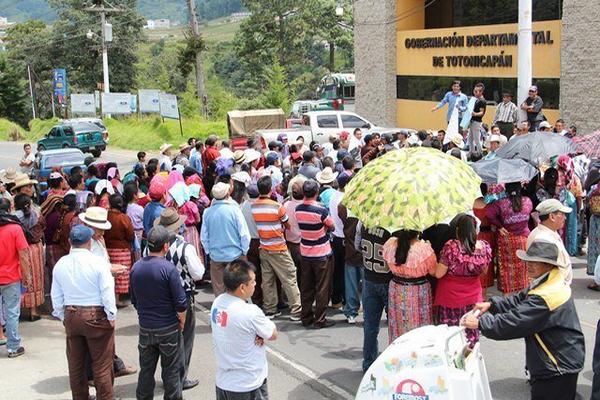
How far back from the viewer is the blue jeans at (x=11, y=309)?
881 centimetres

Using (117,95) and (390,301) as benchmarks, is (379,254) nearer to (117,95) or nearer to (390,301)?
(390,301)

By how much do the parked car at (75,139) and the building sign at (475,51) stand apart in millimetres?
15369

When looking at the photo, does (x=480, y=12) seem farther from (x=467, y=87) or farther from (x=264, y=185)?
(x=264, y=185)

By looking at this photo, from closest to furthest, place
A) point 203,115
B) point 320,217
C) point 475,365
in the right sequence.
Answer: point 475,365 → point 320,217 → point 203,115

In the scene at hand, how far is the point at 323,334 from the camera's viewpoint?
934cm

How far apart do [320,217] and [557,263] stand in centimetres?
413

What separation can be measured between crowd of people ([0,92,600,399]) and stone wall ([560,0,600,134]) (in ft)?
28.0

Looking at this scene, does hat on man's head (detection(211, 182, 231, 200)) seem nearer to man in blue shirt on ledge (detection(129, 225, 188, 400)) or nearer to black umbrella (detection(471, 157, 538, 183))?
man in blue shirt on ledge (detection(129, 225, 188, 400))

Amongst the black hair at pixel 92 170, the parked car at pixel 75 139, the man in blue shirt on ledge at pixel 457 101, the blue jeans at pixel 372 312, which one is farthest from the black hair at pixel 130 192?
the parked car at pixel 75 139

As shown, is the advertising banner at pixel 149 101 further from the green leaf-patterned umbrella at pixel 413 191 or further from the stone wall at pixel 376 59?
the green leaf-patterned umbrella at pixel 413 191

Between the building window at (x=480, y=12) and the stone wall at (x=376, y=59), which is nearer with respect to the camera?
the building window at (x=480, y=12)

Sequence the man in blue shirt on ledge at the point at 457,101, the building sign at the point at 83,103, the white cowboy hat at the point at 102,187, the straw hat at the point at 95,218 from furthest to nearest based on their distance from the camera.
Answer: the building sign at the point at 83,103 < the man in blue shirt on ledge at the point at 457,101 < the white cowboy hat at the point at 102,187 < the straw hat at the point at 95,218

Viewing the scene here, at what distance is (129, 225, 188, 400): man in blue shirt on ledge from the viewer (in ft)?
21.9

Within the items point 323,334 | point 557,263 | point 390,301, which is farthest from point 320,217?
point 557,263
